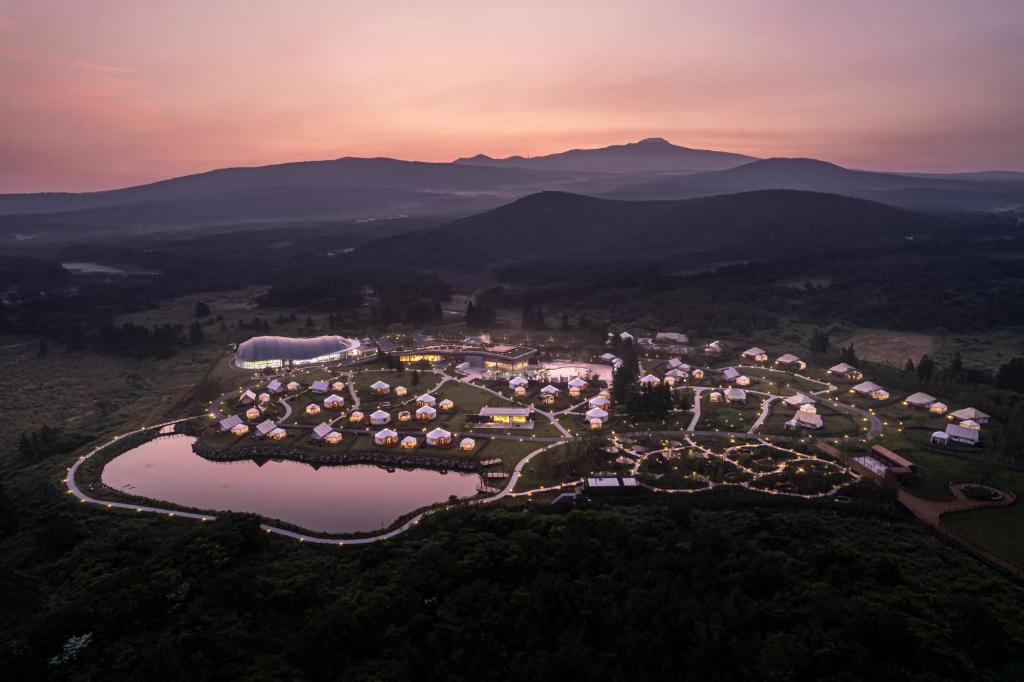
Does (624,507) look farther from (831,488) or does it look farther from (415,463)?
(415,463)

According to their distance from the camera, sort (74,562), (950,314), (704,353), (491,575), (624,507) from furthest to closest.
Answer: (950,314) < (704,353) < (624,507) < (74,562) < (491,575)

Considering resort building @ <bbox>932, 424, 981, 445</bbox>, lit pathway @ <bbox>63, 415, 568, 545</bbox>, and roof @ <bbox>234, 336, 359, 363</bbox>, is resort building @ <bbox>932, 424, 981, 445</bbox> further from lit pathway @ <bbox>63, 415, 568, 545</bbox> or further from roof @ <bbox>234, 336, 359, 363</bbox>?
roof @ <bbox>234, 336, 359, 363</bbox>

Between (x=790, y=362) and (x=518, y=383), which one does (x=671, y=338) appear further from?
(x=518, y=383)

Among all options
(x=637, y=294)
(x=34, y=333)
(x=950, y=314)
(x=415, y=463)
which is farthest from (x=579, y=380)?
(x=34, y=333)

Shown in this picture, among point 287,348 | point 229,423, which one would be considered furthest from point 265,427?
point 287,348

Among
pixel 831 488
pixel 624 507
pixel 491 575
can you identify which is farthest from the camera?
pixel 831 488

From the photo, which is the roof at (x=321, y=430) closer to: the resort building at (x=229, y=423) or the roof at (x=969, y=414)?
the resort building at (x=229, y=423)

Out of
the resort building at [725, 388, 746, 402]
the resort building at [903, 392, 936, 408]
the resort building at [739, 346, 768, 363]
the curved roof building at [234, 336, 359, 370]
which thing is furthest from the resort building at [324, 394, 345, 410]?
the resort building at [903, 392, 936, 408]
